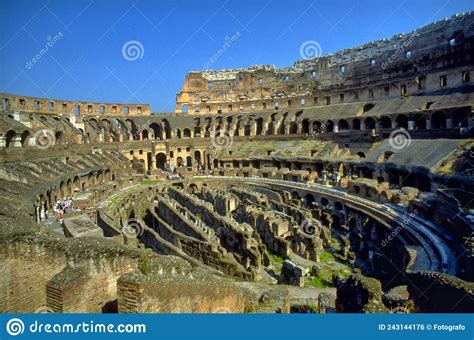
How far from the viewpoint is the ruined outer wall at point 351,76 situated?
34094 millimetres

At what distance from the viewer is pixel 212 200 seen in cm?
2803

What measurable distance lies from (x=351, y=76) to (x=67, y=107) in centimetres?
3714

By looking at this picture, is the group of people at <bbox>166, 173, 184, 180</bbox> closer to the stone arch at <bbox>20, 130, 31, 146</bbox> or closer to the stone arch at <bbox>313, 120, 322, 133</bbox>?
the stone arch at <bbox>20, 130, 31, 146</bbox>

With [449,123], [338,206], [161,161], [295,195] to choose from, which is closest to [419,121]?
Answer: [449,123]

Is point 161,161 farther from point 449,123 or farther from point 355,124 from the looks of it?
point 449,123

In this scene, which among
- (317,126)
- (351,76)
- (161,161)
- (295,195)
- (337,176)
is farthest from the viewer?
(161,161)

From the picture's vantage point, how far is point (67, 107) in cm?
4181

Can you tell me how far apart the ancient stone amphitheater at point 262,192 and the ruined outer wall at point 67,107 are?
0.69 feet

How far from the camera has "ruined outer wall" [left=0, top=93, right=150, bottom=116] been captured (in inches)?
1361

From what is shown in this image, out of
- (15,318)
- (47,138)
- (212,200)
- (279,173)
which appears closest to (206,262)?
(15,318)

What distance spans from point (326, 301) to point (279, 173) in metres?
24.4

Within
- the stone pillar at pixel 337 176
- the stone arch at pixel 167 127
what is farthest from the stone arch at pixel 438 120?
the stone arch at pixel 167 127

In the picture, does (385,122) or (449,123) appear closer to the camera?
(449,123)

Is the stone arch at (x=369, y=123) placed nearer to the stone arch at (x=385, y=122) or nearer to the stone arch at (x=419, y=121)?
the stone arch at (x=385, y=122)
